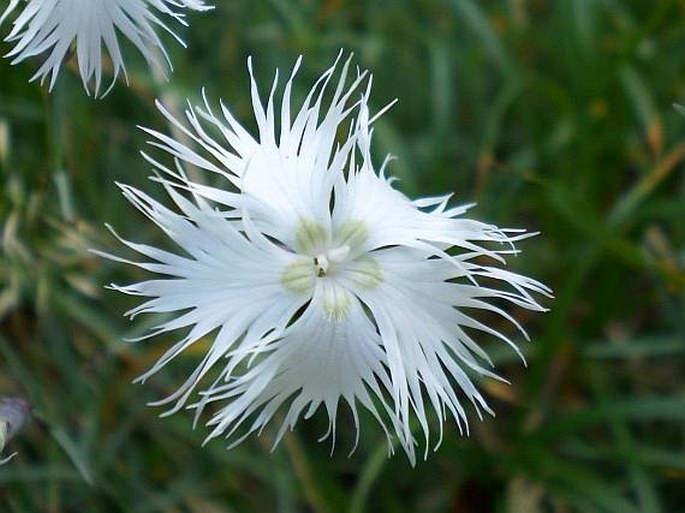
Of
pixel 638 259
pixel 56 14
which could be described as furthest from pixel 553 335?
pixel 56 14

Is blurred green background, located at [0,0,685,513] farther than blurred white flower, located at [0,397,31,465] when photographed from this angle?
Yes

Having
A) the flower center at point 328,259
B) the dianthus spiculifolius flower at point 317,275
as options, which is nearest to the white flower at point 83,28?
the dianthus spiculifolius flower at point 317,275

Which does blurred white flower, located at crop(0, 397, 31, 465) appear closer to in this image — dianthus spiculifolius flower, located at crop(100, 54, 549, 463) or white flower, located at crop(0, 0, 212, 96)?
dianthus spiculifolius flower, located at crop(100, 54, 549, 463)

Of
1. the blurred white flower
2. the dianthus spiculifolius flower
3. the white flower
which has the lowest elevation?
the blurred white flower

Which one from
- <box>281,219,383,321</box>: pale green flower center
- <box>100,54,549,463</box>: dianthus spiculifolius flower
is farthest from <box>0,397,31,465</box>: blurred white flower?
<box>281,219,383,321</box>: pale green flower center

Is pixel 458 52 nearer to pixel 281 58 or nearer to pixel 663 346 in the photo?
pixel 281 58

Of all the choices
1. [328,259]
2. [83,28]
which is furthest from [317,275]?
[83,28]

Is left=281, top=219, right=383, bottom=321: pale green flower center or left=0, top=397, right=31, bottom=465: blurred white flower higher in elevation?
left=281, top=219, right=383, bottom=321: pale green flower center
